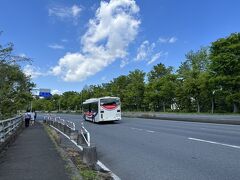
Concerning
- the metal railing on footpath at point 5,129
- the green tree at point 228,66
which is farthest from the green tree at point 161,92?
the metal railing on footpath at point 5,129

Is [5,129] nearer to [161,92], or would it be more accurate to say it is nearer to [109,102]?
[109,102]

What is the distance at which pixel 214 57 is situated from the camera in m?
53.7

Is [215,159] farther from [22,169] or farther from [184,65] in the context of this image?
[184,65]

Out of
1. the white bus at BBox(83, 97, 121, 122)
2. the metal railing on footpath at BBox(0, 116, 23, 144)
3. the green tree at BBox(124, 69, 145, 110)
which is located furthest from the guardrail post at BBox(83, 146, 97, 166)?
the green tree at BBox(124, 69, 145, 110)

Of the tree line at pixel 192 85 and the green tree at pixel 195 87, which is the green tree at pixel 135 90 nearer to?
the tree line at pixel 192 85

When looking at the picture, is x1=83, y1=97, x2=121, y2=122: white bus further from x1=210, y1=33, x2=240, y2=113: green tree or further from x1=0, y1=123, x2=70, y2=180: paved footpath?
x1=0, y1=123, x2=70, y2=180: paved footpath

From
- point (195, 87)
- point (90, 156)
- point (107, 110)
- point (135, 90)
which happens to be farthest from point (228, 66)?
point (90, 156)

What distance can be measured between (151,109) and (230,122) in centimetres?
6024

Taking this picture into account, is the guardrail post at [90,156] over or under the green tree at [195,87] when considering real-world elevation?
under

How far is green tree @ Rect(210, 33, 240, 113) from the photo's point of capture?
169ft

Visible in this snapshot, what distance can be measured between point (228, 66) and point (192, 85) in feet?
41.3

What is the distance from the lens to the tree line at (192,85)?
172 ft

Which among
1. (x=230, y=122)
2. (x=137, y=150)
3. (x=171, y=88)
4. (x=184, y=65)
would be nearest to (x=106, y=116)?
(x=230, y=122)

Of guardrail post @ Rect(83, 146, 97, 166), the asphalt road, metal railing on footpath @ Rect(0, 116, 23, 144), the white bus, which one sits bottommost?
the asphalt road
